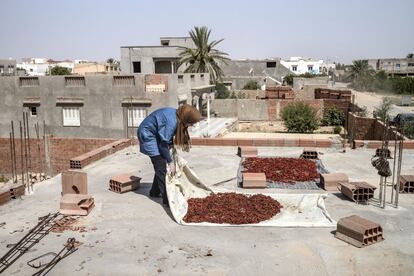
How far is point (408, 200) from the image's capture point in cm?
779

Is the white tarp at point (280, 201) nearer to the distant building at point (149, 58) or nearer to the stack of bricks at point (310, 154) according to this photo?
the stack of bricks at point (310, 154)

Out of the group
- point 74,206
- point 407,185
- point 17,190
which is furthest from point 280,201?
point 17,190

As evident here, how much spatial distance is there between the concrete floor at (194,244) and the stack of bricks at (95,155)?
7.05ft

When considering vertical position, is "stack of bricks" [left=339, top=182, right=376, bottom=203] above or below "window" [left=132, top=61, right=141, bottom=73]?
below

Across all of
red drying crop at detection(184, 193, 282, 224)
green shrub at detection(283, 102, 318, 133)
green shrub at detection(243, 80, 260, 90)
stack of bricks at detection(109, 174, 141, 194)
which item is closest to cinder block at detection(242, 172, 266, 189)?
red drying crop at detection(184, 193, 282, 224)

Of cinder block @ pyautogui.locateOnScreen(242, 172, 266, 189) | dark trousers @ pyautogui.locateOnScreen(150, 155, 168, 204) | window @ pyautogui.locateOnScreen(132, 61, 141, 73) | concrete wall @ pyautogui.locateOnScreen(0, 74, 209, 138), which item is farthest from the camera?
window @ pyautogui.locateOnScreen(132, 61, 141, 73)

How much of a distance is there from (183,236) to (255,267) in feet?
4.31

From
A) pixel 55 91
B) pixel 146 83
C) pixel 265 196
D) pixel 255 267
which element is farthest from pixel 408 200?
pixel 55 91

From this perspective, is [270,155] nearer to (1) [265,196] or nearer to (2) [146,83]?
(1) [265,196]

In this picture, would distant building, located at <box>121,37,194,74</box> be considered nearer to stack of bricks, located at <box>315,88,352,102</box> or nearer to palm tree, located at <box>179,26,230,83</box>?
palm tree, located at <box>179,26,230,83</box>

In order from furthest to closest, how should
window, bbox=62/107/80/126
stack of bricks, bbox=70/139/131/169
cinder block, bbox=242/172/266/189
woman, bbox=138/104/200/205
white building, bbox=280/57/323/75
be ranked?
white building, bbox=280/57/323/75 < window, bbox=62/107/80/126 < stack of bricks, bbox=70/139/131/169 < cinder block, bbox=242/172/266/189 < woman, bbox=138/104/200/205

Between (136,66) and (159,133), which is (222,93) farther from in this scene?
(159,133)

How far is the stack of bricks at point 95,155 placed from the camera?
34.0 feet

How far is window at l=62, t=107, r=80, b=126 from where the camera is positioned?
2100 cm
